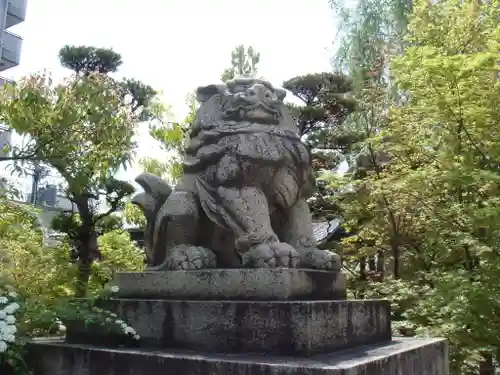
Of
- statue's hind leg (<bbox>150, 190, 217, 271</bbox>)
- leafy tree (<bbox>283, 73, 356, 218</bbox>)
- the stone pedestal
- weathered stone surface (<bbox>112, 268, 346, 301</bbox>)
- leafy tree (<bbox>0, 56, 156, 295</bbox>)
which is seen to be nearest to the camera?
the stone pedestal

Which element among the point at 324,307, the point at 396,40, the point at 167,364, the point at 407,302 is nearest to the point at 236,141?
the point at 324,307

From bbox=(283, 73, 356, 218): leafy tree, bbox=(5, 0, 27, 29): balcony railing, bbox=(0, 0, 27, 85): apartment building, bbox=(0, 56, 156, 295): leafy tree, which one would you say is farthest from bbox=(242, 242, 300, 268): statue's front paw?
bbox=(5, 0, 27, 29): balcony railing

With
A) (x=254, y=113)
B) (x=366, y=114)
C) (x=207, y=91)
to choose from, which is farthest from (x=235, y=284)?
(x=366, y=114)

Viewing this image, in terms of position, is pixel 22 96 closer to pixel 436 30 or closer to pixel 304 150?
pixel 304 150

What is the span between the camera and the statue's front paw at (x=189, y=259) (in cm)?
352

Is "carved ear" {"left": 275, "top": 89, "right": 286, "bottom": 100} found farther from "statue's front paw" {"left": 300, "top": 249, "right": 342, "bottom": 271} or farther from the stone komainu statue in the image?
"statue's front paw" {"left": 300, "top": 249, "right": 342, "bottom": 271}

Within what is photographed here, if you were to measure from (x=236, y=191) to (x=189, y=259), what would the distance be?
56 cm

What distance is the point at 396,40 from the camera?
12.4m

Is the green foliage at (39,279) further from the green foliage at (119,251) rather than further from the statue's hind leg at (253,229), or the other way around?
the statue's hind leg at (253,229)

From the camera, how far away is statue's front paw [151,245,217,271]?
11.6 feet

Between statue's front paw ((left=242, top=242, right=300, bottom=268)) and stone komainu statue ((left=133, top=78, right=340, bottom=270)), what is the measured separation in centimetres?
2

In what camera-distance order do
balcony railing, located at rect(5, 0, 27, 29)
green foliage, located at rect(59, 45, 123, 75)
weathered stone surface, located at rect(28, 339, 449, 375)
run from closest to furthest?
weathered stone surface, located at rect(28, 339, 449, 375) < green foliage, located at rect(59, 45, 123, 75) < balcony railing, located at rect(5, 0, 27, 29)

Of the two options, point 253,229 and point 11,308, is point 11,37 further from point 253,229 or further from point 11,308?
point 253,229

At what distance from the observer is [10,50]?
59.8ft
